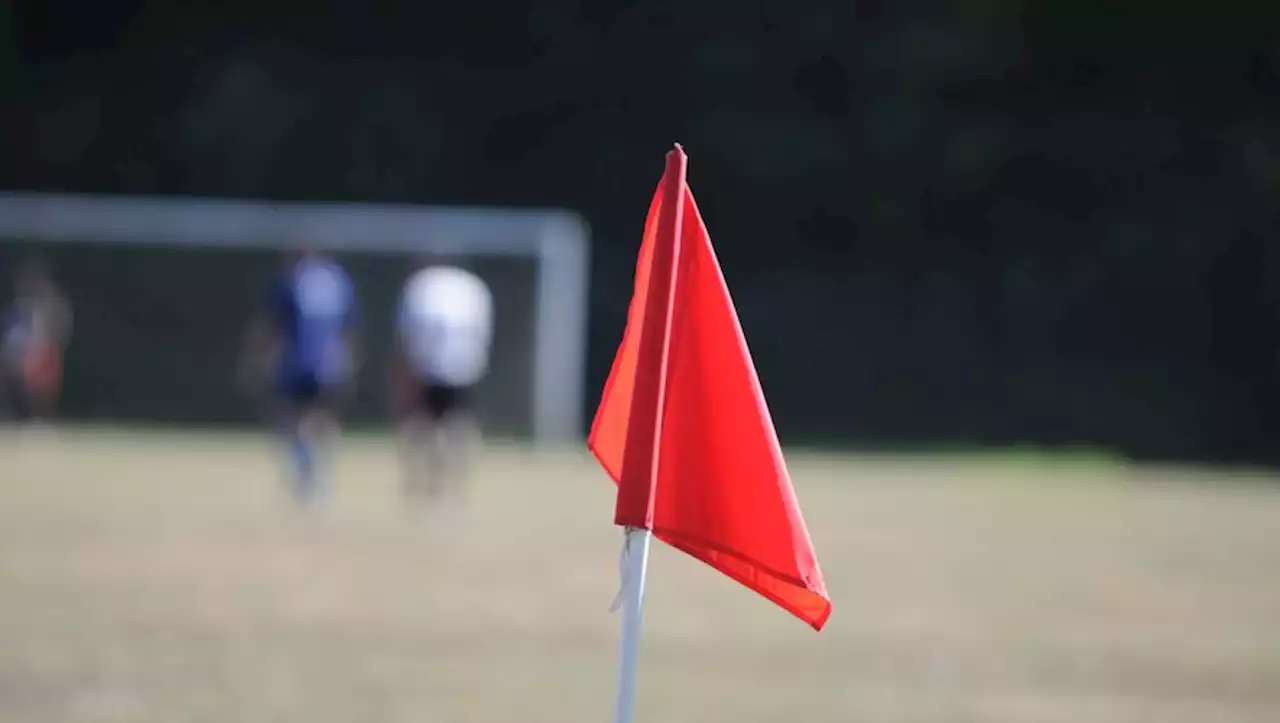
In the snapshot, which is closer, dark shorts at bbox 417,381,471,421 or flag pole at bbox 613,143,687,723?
flag pole at bbox 613,143,687,723

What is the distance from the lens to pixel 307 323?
16.3m

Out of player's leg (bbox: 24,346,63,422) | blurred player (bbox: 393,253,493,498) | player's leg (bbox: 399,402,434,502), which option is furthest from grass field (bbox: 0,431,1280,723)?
player's leg (bbox: 24,346,63,422)

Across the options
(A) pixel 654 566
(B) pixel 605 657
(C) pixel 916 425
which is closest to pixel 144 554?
(A) pixel 654 566

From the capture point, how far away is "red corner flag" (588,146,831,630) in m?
4.48

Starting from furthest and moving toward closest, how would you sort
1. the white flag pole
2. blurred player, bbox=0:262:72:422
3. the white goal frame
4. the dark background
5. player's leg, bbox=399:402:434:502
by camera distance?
the dark background < the white goal frame < blurred player, bbox=0:262:72:422 < player's leg, bbox=399:402:434:502 < the white flag pole

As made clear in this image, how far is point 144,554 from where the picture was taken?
42.1 feet

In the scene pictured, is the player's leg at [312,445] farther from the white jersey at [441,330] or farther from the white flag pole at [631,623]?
the white flag pole at [631,623]

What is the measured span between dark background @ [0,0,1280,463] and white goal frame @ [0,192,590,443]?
1.39 metres

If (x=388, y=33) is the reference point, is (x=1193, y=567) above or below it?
below

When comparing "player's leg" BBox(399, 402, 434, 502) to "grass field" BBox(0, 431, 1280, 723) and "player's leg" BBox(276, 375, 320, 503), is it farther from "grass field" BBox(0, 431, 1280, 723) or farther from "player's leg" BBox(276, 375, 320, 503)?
"player's leg" BBox(276, 375, 320, 503)

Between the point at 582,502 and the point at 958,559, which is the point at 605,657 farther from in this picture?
the point at 582,502

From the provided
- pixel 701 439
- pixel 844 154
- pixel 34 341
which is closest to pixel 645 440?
pixel 701 439

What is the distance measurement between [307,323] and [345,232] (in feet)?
36.8

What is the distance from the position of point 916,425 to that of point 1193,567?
46.5ft
